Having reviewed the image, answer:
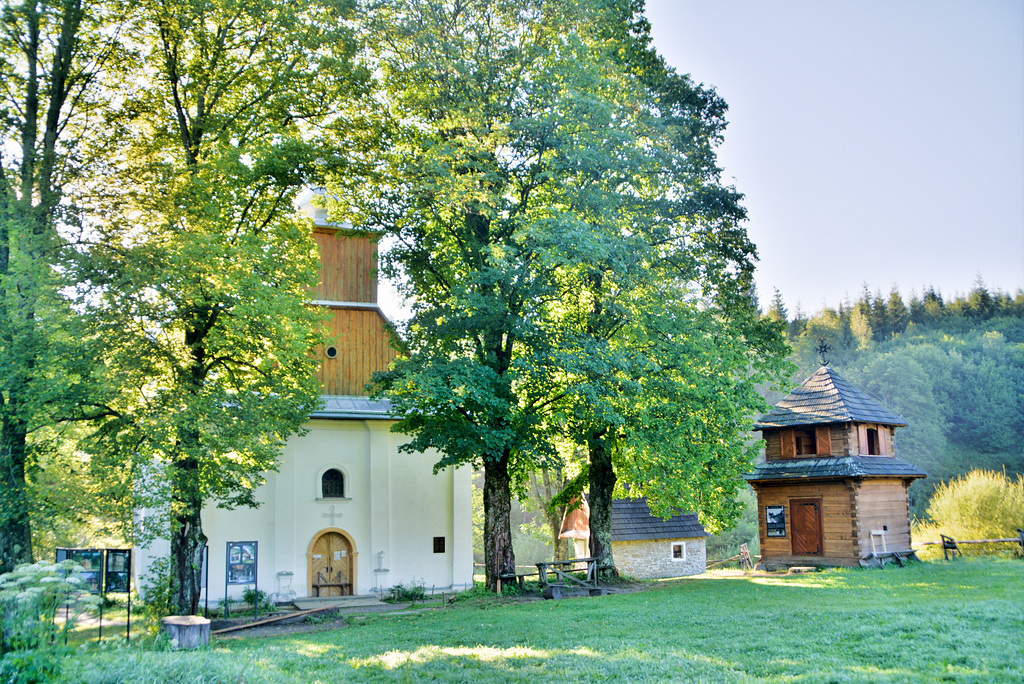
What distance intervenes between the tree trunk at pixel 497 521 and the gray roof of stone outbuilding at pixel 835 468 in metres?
10.3

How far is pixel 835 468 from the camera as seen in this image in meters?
26.5

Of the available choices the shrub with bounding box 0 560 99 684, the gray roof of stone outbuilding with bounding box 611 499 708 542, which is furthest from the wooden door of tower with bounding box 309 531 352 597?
the shrub with bounding box 0 560 99 684

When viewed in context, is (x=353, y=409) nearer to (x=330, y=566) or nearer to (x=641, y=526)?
(x=330, y=566)

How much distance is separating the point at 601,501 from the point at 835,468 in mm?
9153

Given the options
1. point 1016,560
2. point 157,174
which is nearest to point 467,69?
point 157,174

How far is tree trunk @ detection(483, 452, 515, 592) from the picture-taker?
803 inches

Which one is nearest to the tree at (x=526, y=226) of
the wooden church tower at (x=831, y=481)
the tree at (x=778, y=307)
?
the wooden church tower at (x=831, y=481)

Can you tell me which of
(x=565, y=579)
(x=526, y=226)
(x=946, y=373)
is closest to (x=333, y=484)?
(x=565, y=579)

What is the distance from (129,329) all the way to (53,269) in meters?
1.83

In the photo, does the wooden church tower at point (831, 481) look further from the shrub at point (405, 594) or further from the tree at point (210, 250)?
the tree at point (210, 250)

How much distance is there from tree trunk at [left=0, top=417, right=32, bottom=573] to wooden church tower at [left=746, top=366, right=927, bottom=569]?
21296 mm

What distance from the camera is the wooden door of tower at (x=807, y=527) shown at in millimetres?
27031

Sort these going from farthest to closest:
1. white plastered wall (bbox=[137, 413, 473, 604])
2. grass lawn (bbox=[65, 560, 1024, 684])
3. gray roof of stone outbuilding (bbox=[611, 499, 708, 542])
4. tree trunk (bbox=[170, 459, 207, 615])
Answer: gray roof of stone outbuilding (bbox=[611, 499, 708, 542])
white plastered wall (bbox=[137, 413, 473, 604])
tree trunk (bbox=[170, 459, 207, 615])
grass lawn (bbox=[65, 560, 1024, 684])

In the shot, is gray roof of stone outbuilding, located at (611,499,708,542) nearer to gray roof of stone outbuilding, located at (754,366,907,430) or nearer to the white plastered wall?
gray roof of stone outbuilding, located at (754,366,907,430)
